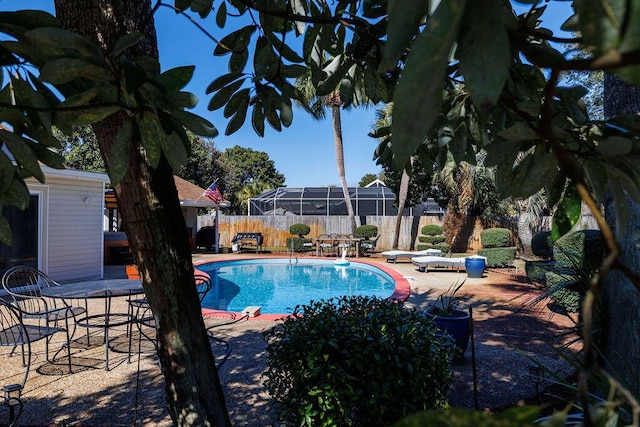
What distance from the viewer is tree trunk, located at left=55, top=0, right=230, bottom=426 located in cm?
164

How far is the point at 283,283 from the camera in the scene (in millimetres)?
13523

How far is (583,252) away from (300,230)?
17.2 meters

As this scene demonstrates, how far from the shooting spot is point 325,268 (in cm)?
1576

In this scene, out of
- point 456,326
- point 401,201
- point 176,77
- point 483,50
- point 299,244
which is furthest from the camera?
point 299,244

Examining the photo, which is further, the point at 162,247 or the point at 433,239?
the point at 433,239

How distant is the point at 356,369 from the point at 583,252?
3.68 m

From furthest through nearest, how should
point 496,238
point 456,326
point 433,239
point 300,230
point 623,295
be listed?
point 300,230 < point 433,239 < point 496,238 < point 456,326 < point 623,295

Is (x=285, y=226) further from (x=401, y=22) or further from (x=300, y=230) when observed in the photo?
(x=401, y=22)

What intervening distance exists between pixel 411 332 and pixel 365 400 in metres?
0.64

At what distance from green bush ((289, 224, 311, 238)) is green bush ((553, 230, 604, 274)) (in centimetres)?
1492

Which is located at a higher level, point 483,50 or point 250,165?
point 250,165

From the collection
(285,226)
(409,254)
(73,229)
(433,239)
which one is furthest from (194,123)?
(285,226)

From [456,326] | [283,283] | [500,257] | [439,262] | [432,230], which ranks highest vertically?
[432,230]

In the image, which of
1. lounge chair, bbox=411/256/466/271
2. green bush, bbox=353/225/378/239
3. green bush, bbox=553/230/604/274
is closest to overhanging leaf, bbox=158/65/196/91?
green bush, bbox=553/230/604/274
